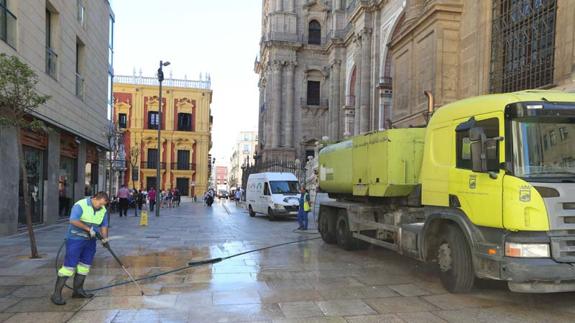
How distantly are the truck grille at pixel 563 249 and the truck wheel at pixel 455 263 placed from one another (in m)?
1.19

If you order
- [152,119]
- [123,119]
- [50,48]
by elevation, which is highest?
[152,119]

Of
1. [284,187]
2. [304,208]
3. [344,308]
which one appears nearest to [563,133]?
[344,308]

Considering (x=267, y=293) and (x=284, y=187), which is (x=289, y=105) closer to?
(x=284, y=187)

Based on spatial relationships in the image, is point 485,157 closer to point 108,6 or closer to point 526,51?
point 526,51

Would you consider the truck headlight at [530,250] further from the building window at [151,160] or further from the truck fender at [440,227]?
the building window at [151,160]

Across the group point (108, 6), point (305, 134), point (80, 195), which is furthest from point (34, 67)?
point (305, 134)

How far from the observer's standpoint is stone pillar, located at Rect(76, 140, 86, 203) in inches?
787

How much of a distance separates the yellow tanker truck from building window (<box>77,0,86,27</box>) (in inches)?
641

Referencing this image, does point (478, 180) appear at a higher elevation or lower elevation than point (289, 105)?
lower

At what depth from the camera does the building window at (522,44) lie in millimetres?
12344

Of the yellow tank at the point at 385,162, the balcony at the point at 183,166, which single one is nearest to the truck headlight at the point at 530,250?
the yellow tank at the point at 385,162

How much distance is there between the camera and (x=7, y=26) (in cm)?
1285

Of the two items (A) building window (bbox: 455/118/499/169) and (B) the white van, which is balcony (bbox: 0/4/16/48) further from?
(B) the white van

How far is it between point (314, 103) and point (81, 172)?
1277 inches
